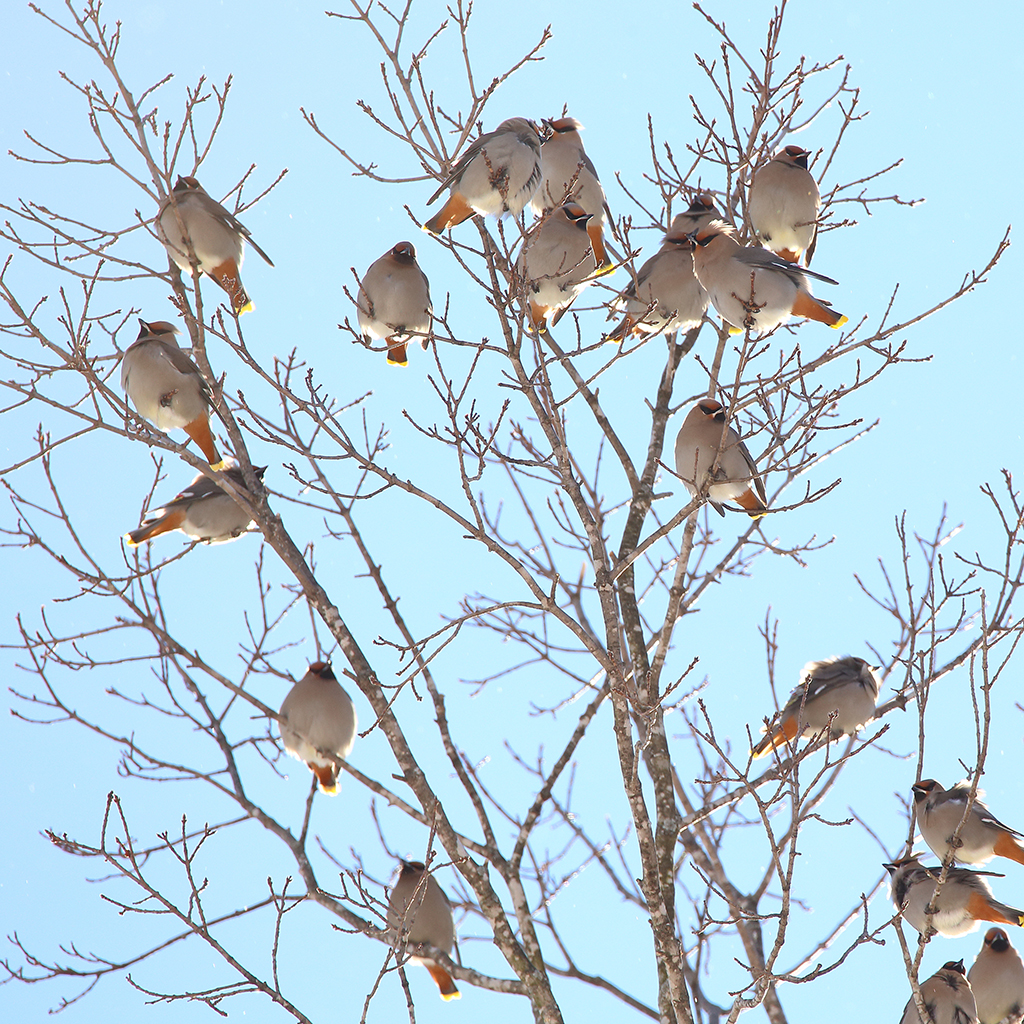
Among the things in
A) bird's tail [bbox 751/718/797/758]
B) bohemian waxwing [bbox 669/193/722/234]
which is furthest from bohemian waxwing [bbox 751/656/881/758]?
bohemian waxwing [bbox 669/193/722/234]

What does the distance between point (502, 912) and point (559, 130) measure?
3.35 meters

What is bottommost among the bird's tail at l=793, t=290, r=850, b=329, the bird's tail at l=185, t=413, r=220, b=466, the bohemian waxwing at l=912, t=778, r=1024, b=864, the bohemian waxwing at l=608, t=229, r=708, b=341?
the bohemian waxwing at l=912, t=778, r=1024, b=864

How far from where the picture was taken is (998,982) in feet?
15.0

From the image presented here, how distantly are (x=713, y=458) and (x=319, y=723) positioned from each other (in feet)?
6.80

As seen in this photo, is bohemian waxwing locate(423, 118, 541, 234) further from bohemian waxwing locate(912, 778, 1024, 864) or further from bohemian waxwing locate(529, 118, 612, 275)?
bohemian waxwing locate(912, 778, 1024, 864)

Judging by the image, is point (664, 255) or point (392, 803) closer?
point (392, 803)

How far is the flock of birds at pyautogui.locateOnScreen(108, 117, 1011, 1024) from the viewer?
428 cm

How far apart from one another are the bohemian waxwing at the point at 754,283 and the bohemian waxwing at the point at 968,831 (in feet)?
6.44

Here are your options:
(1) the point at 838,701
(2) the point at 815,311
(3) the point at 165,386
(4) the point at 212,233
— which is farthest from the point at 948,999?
(4) the point at 212,233

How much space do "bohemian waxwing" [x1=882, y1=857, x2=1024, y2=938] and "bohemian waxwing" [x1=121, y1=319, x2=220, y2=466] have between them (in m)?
3.31

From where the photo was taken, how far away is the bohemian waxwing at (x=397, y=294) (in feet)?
16.2

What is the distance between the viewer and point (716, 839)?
510 centimetres

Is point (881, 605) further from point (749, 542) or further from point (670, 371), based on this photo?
point (670, 371)

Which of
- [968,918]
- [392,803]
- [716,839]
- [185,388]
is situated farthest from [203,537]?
[968,918]
